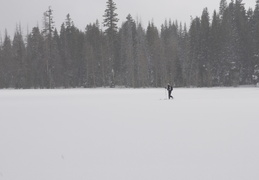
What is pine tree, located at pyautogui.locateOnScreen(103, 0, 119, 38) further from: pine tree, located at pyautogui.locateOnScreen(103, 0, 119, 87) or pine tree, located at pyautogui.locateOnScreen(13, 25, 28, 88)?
pine tree, located at pyautogui.locateOnScreen(13, 25, 28, 88)

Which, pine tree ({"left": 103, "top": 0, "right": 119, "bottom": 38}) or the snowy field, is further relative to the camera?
pine tree ({"left": 103, "top": 0, "right": 119, "bottom": 38})

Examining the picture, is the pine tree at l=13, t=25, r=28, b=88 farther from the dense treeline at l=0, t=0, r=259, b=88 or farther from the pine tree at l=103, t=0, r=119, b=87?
the pine tree at l=103, t=0, r=119, b=87

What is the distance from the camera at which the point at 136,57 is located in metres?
61.8

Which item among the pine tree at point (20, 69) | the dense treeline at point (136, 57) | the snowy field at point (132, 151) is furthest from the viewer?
the pine tree at point (20, 69)

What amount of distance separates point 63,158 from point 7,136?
3115 mm

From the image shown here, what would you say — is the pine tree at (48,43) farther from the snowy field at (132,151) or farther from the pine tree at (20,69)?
the snowy field at (132,151)

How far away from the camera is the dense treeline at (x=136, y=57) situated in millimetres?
53741

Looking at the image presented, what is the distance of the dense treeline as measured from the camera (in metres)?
53.7

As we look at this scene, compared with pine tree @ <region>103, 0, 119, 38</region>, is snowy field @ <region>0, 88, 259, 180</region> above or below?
below

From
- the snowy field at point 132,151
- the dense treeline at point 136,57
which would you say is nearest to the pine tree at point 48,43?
the dense treeline at point 136,57

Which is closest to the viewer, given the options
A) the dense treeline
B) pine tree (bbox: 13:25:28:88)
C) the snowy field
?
the snowy field

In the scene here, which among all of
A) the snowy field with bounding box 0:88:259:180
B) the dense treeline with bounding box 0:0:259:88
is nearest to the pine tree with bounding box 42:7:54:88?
the dense treeline with bounding box 0:0:259:88

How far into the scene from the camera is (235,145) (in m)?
6.87

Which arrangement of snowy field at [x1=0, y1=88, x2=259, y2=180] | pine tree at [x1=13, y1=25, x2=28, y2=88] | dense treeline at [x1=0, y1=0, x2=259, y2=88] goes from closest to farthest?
snowy field at [x1=0, y1=88, x2=259, y2=180] → dense treeline at [x1=0, y1=0, x2=259, y2=88] → pine tree at [x1=13, y1=25, x2=28, y2=88]
